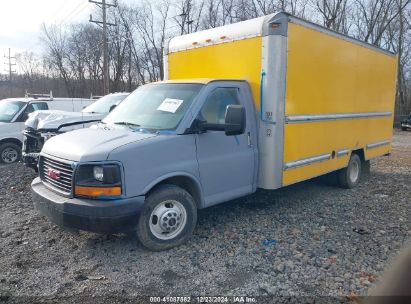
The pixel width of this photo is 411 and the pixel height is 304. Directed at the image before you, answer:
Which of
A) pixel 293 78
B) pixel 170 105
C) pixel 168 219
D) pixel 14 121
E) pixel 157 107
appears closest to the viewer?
pixel 168 219

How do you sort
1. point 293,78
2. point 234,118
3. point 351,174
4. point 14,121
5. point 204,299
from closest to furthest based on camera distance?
point 204,299
point 234,118
point 293,78
point 351,174
point 14,121

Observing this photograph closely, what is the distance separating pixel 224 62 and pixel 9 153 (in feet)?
25.5

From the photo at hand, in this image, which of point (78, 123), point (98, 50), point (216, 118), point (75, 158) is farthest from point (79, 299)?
point (98, 50)

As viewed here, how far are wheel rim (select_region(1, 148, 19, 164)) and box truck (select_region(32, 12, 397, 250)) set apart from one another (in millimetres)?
6397

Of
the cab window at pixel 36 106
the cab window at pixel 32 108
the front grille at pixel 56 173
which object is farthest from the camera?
the cab window at pixel 36 106

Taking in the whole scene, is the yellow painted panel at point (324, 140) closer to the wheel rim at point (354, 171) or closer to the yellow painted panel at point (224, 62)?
the wheel rim at point (354, 171)

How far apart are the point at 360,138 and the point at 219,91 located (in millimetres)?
4141

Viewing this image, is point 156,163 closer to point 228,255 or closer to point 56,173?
point 56,173

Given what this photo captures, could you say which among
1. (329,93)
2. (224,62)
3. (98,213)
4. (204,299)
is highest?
(224,62)

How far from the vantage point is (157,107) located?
4.72m

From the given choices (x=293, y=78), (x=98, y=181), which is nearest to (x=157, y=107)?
(x=98, y=181)

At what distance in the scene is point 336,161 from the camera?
664cm

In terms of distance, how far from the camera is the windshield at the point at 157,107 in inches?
177

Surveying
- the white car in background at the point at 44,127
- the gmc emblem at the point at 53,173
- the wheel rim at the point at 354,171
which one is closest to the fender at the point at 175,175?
the gmc emblem at the point at 53,173
